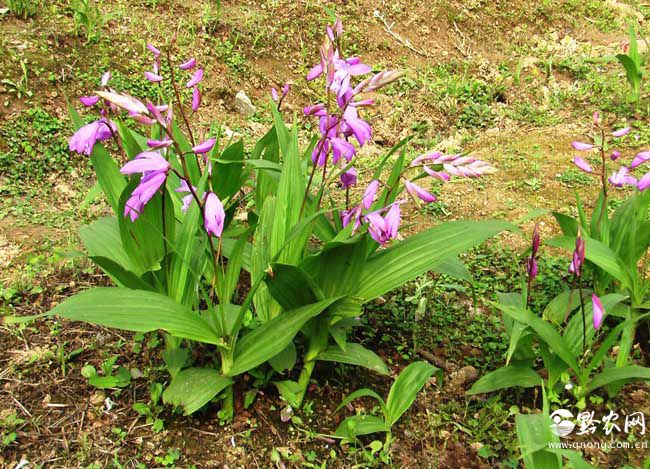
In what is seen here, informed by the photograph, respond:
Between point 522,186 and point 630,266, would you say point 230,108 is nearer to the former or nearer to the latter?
point 522,186

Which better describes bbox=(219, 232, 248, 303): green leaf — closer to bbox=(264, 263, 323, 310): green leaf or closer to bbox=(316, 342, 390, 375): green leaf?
bbox=(264, 263, 323, 310): green leaf

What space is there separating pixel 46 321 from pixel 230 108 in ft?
7.84

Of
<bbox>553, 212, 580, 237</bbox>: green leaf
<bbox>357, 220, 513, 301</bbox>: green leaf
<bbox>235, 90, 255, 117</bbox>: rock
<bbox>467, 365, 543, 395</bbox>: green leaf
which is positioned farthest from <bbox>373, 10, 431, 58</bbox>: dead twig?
<bbox>467, 365, 543, 395</bbox>: green leaf

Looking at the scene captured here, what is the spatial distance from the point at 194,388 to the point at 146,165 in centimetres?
72

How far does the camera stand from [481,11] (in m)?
5.82

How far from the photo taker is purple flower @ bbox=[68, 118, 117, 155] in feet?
5.55

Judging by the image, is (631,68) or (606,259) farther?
(631,68)

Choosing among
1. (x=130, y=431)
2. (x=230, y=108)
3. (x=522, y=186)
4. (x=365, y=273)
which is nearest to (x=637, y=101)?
(x=522, y=186)

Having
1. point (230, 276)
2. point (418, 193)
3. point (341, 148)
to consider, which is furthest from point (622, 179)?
point (230, 276)

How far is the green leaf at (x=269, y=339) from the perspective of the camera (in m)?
1.69

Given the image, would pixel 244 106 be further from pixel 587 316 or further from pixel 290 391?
pixel 587 316

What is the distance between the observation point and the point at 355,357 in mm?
1881

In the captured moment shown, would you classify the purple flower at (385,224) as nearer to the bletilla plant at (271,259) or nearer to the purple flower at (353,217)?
the bletilla plant at (271,259)

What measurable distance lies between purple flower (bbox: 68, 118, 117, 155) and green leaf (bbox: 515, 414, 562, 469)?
4.80 ft
